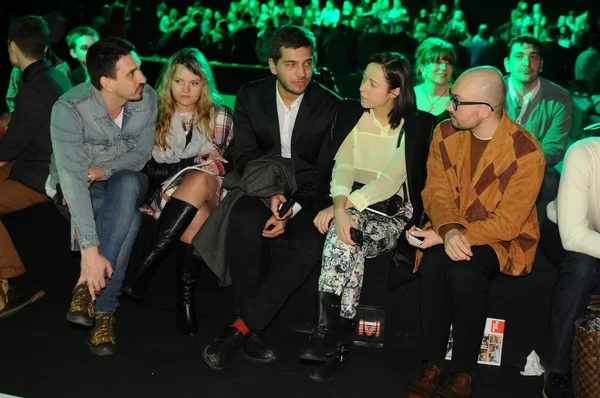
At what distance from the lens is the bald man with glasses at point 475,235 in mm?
2783

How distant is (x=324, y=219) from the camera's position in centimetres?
311

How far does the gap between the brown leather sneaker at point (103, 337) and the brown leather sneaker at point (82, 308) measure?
0.13 meters

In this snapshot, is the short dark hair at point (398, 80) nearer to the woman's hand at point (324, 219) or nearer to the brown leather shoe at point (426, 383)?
the woman's hand at point (324, 219)

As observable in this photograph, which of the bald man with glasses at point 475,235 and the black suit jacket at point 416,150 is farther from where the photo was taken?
the black suit jacket at point 416,150

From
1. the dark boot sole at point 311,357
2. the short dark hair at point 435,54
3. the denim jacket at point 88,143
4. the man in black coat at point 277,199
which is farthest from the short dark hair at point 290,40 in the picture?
the dark boot sole at point 311,357

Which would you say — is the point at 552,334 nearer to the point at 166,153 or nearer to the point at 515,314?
the point at 515,314

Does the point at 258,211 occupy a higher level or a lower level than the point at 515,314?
higher

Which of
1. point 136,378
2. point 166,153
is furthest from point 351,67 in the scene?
point 136,378

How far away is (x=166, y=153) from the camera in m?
3.41

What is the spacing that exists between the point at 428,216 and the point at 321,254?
0.46 m

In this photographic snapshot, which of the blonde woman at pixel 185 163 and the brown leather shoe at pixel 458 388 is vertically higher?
the blonde woman at pixel 185 163

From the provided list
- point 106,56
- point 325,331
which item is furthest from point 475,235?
point 106,56

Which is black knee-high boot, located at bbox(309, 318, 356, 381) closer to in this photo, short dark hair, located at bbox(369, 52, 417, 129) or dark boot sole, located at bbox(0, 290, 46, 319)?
short dark hair, located at bbox(369, 52, 417, 129)

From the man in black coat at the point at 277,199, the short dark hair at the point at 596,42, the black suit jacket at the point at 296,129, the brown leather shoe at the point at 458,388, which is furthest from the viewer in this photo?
the short dark hair at the point at 596,42
